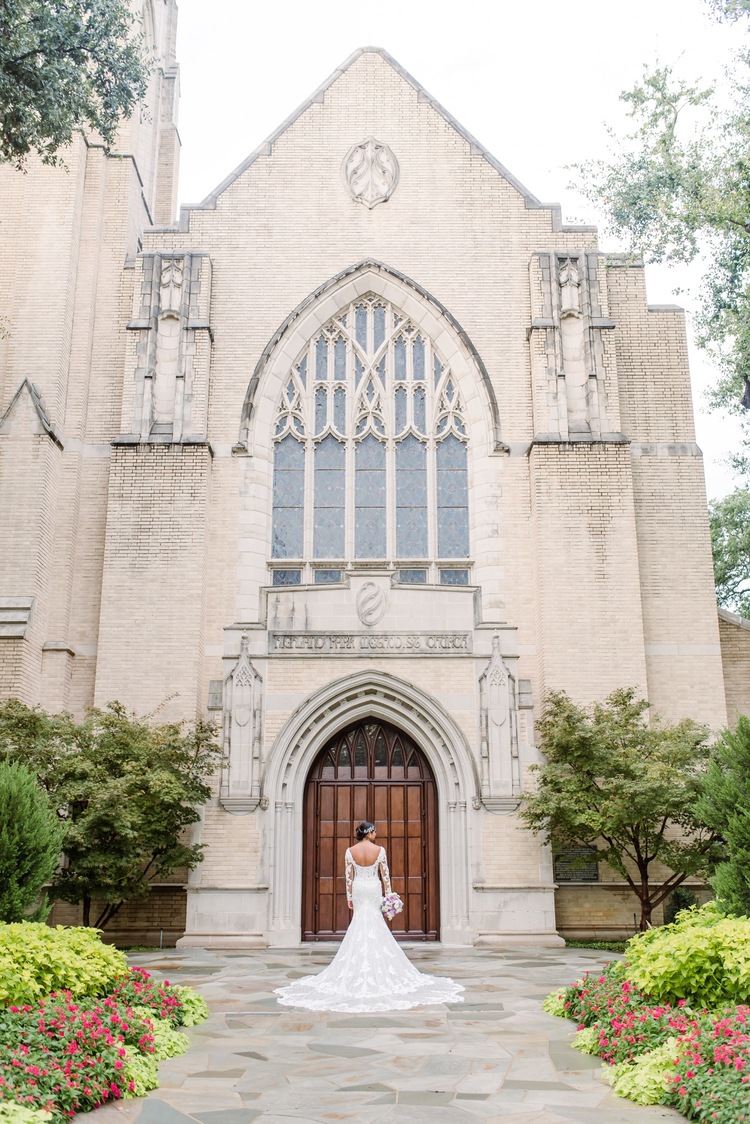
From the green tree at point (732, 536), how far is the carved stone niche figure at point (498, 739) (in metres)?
12.0

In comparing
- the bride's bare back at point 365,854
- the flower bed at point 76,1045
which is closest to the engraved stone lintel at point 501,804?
the bride's bare back at point 365,854

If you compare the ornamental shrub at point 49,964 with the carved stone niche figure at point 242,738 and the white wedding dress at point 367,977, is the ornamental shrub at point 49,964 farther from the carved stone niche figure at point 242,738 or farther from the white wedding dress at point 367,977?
the carved stone niche figure at point 242,738

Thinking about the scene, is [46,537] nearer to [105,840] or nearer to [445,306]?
[105,840]

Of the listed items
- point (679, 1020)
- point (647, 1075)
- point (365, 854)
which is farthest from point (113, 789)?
point (647, 1075)

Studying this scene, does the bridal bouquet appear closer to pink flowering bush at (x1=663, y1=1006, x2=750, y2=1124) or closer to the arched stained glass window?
pink flowering bush at (x1=663, y1=1006, x2=750, y2=1124)

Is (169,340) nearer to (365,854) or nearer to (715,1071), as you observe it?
(365,854)

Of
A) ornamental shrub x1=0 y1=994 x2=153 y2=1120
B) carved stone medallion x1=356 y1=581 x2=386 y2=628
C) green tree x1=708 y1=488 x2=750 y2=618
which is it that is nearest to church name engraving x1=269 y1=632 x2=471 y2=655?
carved stone medallion x1=356 y1=581 x2=386 y2=628

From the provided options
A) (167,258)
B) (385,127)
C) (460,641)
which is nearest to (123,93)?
(167,258)

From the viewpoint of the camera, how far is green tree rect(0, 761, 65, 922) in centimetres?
865

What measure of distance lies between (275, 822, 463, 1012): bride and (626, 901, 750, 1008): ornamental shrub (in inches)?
107

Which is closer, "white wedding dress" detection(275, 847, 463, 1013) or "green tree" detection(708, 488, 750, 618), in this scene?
"white wedding dress" detection(275, 847, 463, 1013)

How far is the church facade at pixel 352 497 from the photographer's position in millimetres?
15336

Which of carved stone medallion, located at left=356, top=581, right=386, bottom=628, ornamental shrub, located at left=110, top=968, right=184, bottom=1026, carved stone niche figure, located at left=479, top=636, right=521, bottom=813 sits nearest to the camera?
ornamental shrub, located at left=110, top=968, right=184, bottom=1026

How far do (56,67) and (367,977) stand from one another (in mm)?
11023
